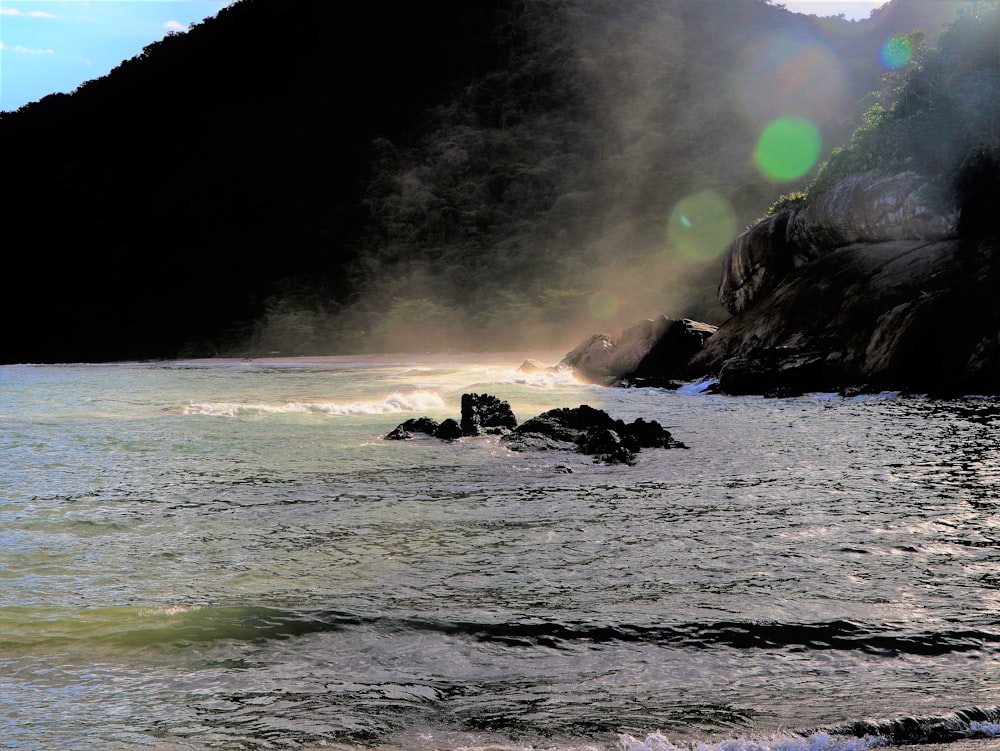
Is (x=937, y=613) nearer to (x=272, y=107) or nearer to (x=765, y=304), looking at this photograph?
(x=765, y=304)

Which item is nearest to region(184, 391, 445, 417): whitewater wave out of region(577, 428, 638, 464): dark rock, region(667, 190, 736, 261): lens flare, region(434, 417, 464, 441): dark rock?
region(434, 417, 464, 441): dark rock

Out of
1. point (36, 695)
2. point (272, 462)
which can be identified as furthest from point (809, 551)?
point (272, 462)

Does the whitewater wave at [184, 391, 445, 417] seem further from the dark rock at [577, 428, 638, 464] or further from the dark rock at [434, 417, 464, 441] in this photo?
the dark rock at [577, 428, 638, 464]

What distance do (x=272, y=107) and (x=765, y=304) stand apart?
3522 inches

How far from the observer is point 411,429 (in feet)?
53.1

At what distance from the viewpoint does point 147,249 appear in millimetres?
90188

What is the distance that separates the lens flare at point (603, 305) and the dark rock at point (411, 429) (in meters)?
52.7

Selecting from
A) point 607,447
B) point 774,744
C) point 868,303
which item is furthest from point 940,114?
point 774,744

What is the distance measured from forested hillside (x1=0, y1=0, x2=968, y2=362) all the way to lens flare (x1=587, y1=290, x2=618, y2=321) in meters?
0.18

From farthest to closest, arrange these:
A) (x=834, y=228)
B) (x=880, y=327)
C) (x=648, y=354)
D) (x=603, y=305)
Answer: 1. (x=603, y=305)
2. (x=648, y=354)
3. (x=834, y=228)
4. (x=880, y=327)

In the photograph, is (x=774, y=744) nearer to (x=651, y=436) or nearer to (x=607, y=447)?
(x=607, y=447)

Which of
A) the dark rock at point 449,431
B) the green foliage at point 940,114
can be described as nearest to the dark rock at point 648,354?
the green foliage at point 940,114

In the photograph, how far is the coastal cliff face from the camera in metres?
21.1

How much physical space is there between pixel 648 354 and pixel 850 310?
25.1ft
